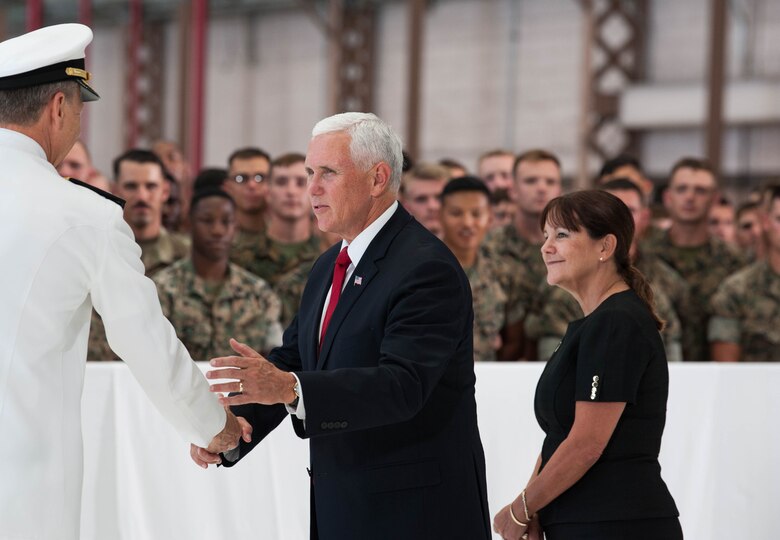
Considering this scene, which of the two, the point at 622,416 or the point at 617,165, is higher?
the point at 617,165

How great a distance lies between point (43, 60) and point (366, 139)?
774 millimetres

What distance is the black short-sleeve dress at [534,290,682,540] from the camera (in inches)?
108

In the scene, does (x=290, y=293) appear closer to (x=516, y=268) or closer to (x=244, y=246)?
(x=244, y=246)

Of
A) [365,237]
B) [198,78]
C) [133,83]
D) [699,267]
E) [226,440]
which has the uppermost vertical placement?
[133,83]

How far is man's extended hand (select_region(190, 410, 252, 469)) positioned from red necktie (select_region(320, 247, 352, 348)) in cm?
32

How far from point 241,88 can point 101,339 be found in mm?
14733

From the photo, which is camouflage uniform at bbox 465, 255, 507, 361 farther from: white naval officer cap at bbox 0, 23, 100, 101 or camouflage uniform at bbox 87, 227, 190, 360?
white naval officer cap at bbox 0, 23, 100, 101

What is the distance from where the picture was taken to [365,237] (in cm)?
279

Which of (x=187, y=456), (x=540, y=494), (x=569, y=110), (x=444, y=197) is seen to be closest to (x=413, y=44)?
(x=569, y=110)

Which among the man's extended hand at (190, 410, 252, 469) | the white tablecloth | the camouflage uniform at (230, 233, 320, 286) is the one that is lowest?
the white tablecloth

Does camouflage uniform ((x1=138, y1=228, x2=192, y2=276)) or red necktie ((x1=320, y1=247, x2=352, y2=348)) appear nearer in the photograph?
red necktie ((x1=320, y1=247, x2=352, y2=348))

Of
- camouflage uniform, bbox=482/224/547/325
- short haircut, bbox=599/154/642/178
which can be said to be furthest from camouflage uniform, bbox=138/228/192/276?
short haircut, bbox=599/154/642/178


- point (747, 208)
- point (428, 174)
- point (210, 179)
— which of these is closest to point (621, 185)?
point (428, 174)

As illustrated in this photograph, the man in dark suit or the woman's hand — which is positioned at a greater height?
the man in dark suit
